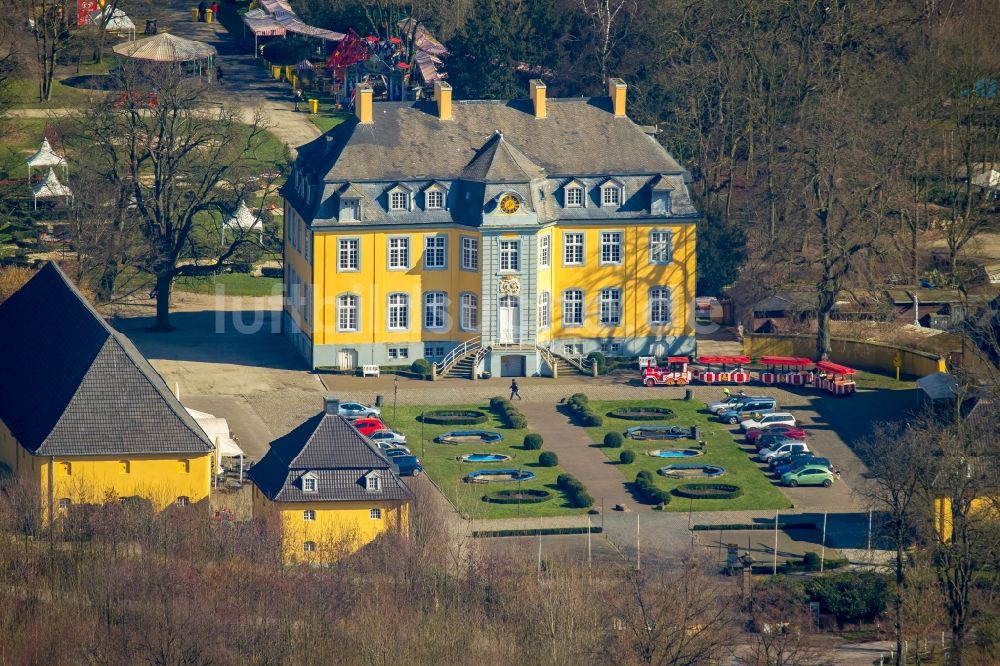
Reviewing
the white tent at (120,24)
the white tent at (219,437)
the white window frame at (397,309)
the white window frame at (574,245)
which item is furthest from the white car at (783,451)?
the white tent at (120,24)

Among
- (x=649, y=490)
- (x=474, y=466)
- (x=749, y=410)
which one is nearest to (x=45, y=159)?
(x=474, y=466)

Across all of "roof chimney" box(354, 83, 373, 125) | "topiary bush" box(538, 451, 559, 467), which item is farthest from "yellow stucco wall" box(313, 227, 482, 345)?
"topiary bush" box(538, 451, 559, 467)

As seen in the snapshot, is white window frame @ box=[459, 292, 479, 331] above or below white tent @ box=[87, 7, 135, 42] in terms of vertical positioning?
below

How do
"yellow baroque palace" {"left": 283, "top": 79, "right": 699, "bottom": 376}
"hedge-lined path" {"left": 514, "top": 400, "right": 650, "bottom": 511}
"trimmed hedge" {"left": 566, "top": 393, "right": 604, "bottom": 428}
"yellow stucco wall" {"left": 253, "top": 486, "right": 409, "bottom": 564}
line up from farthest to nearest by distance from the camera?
"yellow baroque palace" {"left": 283, "top": 79, "right": 699, "bottom": 376}, "trimmed hedge" {"left": 566, "top": 393, "right": 604, "bottom": 428}, "hedge-lined path" {"left": 514, "top": 400, "right": 650, "bottom": 511}, "yellow stucco wall" {"left": 253, "top": 486, "right": 409, "bottom": 564}

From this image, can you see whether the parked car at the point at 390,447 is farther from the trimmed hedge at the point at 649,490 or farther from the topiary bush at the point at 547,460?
the trimmed hedge at the point at 649,490

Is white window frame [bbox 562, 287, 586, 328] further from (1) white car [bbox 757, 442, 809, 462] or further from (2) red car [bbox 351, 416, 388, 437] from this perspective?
(1) white car [bbox 757, 442, 809, 462]

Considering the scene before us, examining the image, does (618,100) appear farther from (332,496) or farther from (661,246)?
(332,496)
